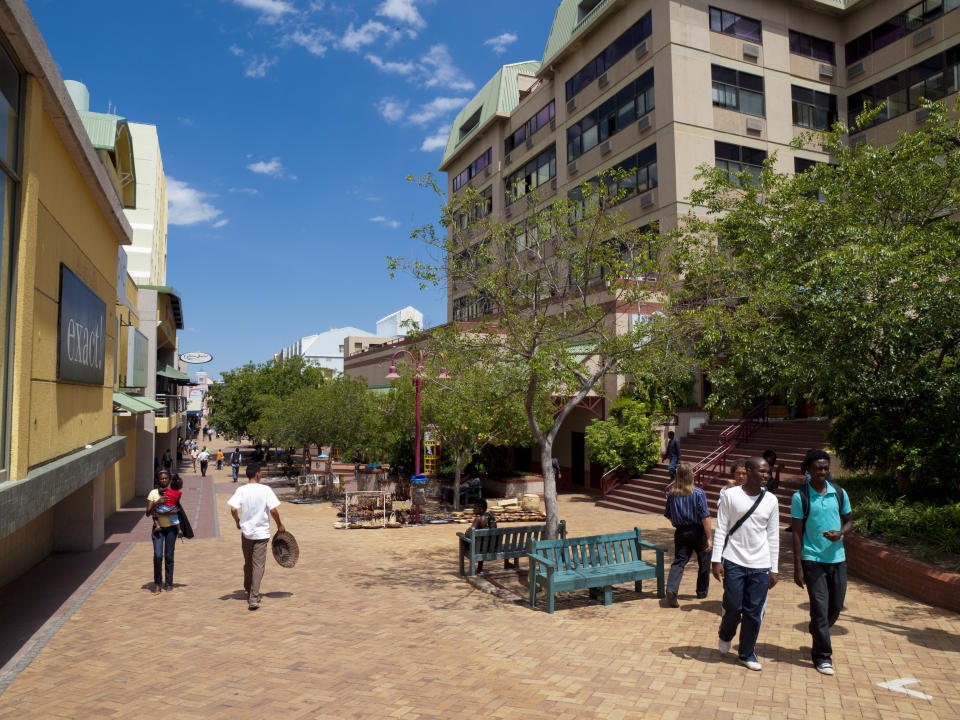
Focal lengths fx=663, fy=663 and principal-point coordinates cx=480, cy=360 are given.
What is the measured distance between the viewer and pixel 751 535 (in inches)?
224

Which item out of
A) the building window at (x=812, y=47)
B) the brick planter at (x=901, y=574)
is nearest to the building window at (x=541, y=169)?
the building window at (x=812, y=47)

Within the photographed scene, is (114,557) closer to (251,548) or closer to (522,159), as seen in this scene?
(251,548)

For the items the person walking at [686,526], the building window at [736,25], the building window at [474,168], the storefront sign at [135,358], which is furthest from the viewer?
the building window at [474,168]

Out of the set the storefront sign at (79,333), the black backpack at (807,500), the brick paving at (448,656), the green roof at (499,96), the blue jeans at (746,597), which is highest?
the green roof at (499,96)

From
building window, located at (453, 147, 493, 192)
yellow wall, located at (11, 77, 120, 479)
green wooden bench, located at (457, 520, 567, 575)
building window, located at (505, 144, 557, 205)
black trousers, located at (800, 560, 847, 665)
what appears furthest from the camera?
building window, located at (453, 147, 493, 192)

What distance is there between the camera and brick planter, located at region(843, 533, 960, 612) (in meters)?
7.33

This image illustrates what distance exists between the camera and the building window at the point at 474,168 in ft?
122

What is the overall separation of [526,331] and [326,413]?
15450 mm

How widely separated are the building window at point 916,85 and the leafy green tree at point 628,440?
41.3ft

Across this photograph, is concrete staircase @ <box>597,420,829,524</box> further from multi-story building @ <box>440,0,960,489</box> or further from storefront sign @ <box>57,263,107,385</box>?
storefront sign @ <box>57,263,107,385</box>

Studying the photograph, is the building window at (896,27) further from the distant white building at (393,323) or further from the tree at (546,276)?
the distant white building at (393,323)

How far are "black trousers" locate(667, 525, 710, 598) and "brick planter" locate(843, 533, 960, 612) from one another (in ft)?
7.47

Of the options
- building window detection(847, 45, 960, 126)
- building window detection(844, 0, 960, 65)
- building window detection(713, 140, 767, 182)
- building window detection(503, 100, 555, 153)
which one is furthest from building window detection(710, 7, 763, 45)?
building window detection(503, 100, 555, 153)

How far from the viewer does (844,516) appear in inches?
228
